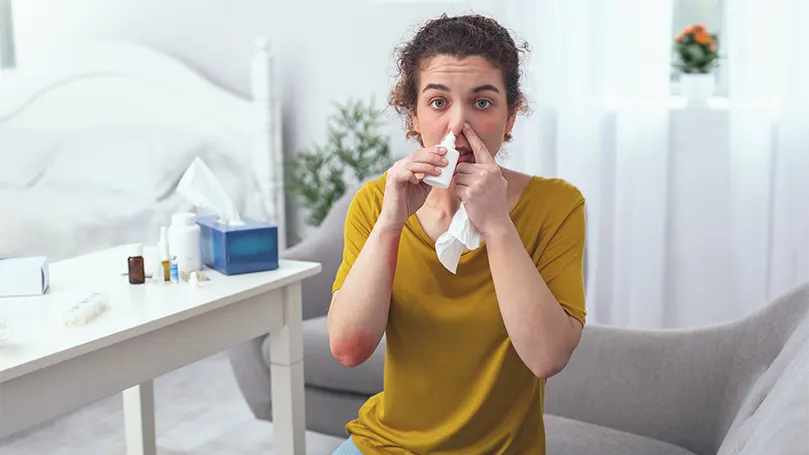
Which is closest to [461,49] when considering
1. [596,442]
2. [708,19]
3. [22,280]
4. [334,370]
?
[596,442]

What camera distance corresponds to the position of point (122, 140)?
3.27 metres

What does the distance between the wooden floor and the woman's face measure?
4.63ft

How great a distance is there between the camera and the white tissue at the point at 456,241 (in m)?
1.14

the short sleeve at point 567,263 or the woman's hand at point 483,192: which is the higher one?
the woman's hand at point 483,192

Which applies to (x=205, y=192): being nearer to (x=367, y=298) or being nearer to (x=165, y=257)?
(x=165, y=257)

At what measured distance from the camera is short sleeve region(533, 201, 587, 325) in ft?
3.88

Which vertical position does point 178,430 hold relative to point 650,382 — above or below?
below

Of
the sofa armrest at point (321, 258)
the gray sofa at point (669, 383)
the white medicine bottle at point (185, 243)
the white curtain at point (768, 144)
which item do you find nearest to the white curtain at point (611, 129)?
the white curtain at point (768, 144)

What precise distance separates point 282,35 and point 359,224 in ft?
7.18

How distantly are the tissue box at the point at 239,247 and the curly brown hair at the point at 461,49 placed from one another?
45 centimetres

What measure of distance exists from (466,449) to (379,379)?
0.85 m

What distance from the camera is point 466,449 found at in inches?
48.1

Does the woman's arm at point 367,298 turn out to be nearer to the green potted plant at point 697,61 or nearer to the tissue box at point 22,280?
the tissue box at point 22,280

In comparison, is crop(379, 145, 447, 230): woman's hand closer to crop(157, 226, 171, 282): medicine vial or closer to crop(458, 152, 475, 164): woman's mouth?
crop(458, 152, 475, 164): woman's mouth
